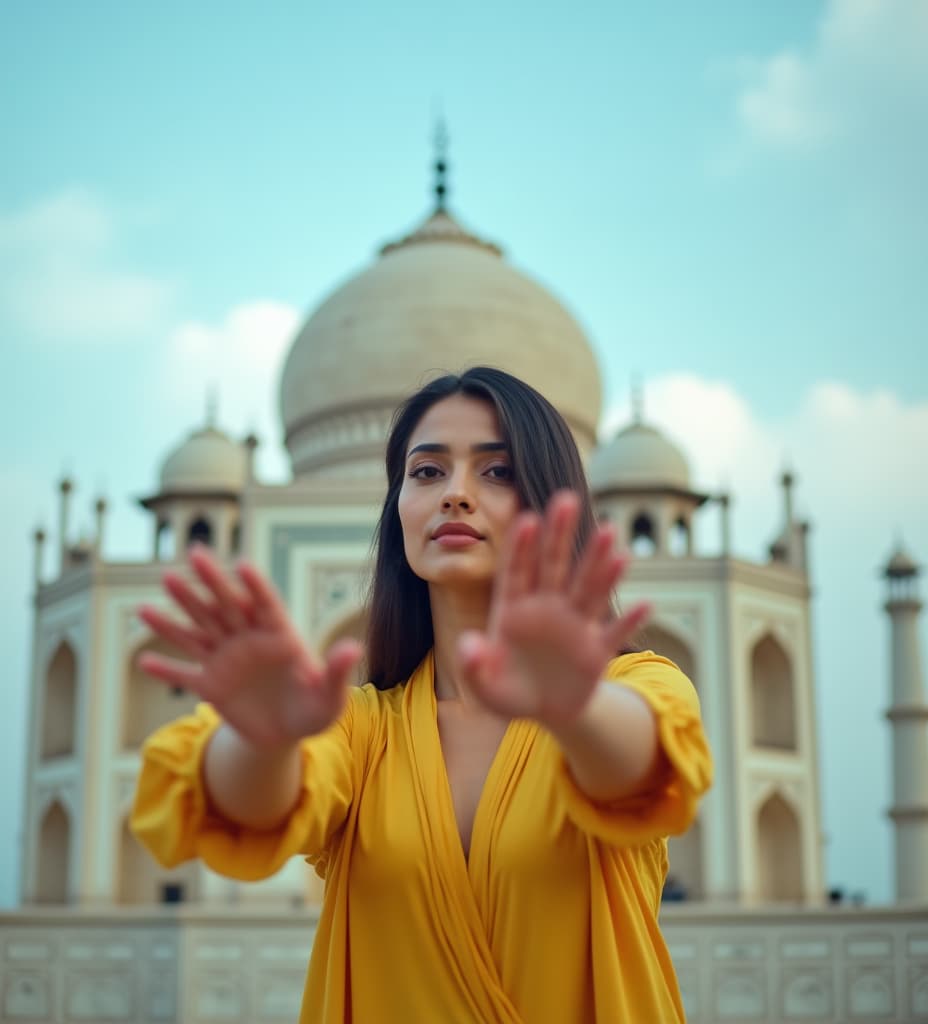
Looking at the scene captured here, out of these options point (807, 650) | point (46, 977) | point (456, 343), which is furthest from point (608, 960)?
point (456, 343)

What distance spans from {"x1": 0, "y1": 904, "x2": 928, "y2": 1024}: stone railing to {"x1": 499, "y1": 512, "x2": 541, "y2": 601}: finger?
22.5 ft

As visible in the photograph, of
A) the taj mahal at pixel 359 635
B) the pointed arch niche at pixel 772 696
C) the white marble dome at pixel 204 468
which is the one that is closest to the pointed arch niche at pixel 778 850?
the taj mahal at pixel 359 635

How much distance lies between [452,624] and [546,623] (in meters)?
0.47

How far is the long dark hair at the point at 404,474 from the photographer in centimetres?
142

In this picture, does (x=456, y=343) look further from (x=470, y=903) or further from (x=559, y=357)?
(x=470, y=903)

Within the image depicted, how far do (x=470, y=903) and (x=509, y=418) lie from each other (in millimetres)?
510

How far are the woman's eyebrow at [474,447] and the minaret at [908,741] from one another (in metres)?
12.9

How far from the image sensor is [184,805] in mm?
1154

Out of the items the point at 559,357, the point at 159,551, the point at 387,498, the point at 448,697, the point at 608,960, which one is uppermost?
the point at 559,357

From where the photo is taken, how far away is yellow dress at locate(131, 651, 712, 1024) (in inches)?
47.0

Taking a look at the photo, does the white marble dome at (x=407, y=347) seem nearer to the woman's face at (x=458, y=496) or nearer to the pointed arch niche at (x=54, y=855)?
the pointed arch niche at (x=54, y=855)

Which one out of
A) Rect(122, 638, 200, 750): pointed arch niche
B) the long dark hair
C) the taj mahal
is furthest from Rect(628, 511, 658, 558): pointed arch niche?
the long dark hair

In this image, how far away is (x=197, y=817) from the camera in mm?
1158

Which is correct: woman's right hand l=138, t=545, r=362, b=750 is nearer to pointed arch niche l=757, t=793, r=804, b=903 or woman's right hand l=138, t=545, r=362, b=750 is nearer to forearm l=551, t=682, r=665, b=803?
forearm l=551, t=682, r=665, b=803
